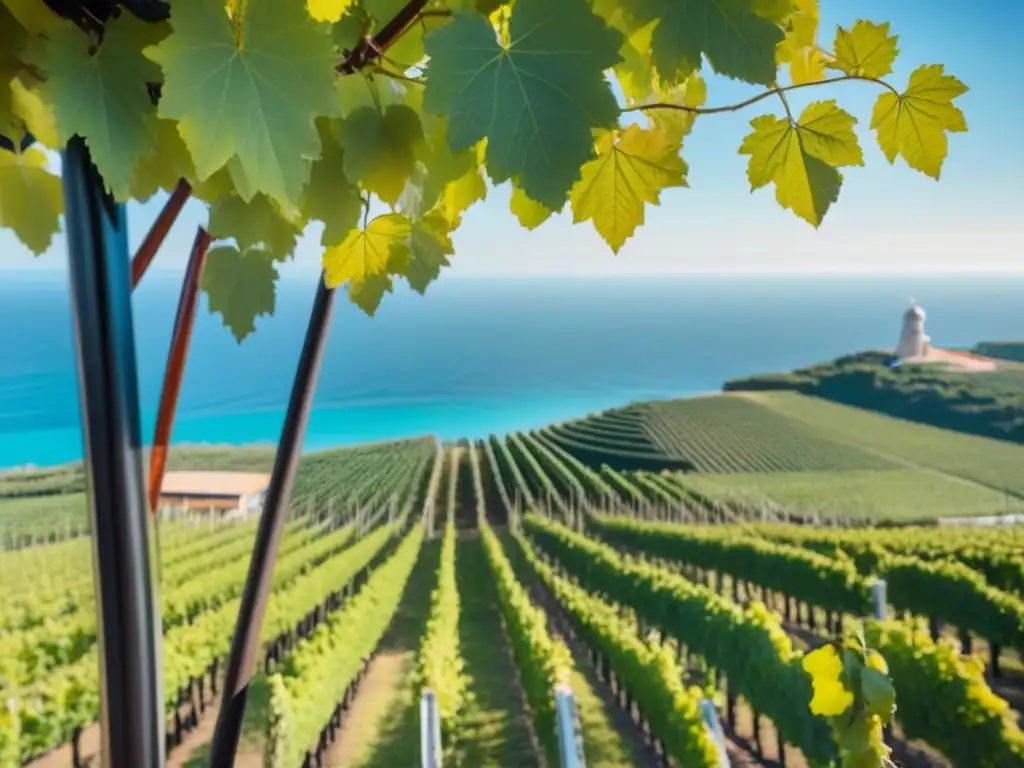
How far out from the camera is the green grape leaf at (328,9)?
9cm

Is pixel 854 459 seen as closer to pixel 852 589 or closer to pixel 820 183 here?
pixel 852 589

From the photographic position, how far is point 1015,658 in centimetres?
237

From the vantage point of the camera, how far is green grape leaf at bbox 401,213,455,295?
0.51 ft

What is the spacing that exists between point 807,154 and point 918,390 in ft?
8.55

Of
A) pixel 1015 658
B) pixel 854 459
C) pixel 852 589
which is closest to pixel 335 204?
pixel 854 459

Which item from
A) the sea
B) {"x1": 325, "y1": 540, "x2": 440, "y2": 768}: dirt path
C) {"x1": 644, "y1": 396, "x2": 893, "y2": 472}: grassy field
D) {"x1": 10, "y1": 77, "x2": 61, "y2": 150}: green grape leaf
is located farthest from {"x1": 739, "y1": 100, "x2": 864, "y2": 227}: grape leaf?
{"x1": 644, "y1": 396, "x2": 893, "y2": 472}: grassy field

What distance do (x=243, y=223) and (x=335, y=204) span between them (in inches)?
0.9

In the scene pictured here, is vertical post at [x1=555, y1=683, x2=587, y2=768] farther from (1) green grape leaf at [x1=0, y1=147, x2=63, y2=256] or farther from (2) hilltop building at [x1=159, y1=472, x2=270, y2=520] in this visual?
(1) green grape leaf at [x1=0, y1=147, x2=63, y2=256]

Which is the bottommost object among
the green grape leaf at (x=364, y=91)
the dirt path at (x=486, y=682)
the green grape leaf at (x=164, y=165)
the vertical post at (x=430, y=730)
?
the dirt path at (x=486, y=682)

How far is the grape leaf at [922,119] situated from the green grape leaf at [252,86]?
9 centimetres

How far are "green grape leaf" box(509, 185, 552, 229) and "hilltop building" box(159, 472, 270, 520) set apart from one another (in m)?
1.56

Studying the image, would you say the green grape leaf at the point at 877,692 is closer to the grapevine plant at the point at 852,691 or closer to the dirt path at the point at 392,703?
the grapevine plant at the point at 852,691

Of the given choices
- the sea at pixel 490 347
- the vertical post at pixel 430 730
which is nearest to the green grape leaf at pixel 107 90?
the sea at pixel 490 347

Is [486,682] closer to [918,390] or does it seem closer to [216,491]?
[216,491]
